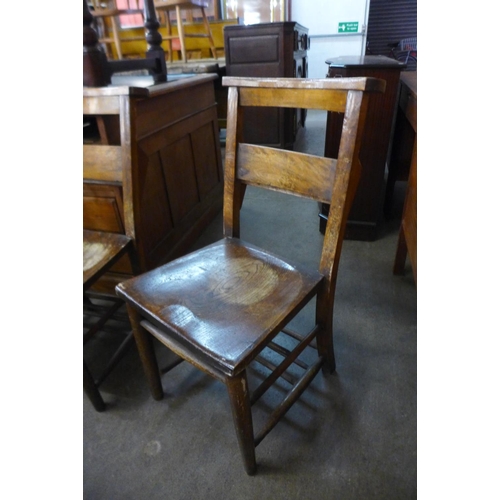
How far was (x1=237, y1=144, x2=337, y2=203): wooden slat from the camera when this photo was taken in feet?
2.96

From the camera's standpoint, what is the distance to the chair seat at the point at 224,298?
0.75 metres

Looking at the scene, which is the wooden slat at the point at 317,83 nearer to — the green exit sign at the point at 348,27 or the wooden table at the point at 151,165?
the wooden table at the point at 151,165

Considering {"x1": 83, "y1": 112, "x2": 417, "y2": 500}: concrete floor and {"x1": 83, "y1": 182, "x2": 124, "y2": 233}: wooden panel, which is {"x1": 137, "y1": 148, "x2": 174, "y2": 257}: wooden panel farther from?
{"x1": 83, "y1": 112, "x2": 417, "y2": 500}: concrete floor

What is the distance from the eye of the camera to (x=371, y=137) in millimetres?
1690

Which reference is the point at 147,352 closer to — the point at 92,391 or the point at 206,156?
the point at 92,391

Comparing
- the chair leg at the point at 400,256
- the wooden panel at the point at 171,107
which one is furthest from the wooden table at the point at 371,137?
the wooden panel at the point at 171,107

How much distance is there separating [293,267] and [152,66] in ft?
5.13

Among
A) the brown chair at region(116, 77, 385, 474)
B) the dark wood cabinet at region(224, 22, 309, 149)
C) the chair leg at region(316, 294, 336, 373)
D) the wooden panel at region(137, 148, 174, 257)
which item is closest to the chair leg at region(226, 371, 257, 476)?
the brown chair at region(116, 77, 385, 474)

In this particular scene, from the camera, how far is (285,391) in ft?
3.84

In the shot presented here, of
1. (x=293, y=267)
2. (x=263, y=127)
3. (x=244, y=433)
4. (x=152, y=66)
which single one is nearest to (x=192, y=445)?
(x=244, y=433)

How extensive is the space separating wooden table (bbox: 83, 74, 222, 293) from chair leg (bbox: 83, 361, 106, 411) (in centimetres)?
39

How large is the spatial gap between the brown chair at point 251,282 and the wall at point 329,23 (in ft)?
20.3

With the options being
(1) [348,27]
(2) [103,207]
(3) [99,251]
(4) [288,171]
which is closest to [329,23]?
(1) [348,27]

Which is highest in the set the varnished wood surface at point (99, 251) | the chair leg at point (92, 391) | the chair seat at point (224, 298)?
the varnished wood surface at point (99, 251)
